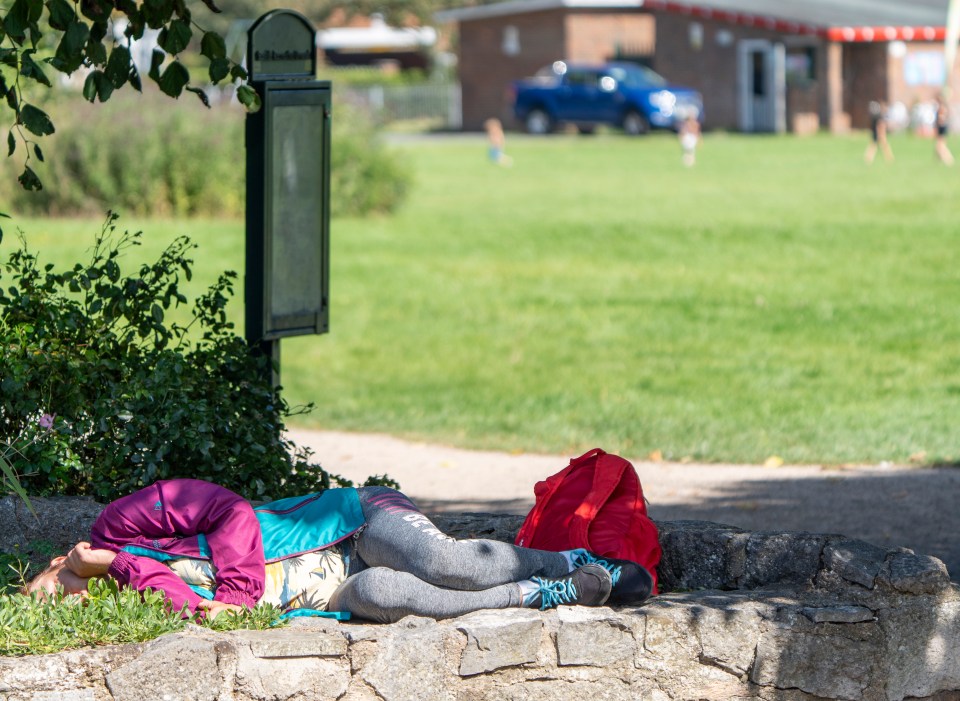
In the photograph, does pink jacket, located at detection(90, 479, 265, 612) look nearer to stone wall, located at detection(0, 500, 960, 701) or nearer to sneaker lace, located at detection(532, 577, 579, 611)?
stone wall, located at detection(0, 500, 960, 701)

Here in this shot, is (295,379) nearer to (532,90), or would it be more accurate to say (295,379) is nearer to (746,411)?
(746,411)

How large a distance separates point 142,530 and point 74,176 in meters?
15.4

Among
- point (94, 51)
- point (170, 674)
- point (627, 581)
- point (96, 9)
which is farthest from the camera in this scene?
point (96, 9)

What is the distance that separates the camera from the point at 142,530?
13.5 ft

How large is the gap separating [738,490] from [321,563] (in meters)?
3.31

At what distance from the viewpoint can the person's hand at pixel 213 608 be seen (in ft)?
12.7

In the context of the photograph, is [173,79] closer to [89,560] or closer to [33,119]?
[33,119]

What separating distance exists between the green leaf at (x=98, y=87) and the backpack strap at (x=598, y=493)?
6.45ft

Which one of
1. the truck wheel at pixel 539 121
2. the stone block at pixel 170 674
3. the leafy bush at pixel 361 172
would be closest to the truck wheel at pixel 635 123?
the truck wheel at pixel 539 121

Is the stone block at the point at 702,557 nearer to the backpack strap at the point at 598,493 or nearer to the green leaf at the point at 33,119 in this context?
the backpack strap at the point at 598,493

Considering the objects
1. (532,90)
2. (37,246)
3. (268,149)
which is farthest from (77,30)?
(532,90)

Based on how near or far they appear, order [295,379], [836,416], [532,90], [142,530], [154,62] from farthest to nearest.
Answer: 1. [532,90]
2. [295,379]
3. [836,416]
4. [154,62]
5. [142,530]

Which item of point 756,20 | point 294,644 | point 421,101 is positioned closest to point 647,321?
point 294,644

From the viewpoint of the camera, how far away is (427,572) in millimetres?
4020
